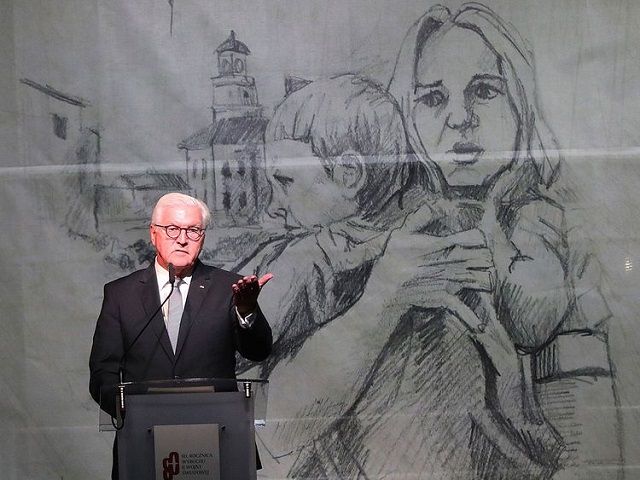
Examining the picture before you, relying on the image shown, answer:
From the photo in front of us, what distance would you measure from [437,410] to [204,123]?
4.30 feet

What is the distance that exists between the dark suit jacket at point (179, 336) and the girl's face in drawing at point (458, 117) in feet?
4.06

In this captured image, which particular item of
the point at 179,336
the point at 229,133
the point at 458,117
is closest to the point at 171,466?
the point at 179,336

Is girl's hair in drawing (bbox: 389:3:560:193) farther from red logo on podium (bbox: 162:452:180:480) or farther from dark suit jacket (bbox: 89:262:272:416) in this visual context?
red logo on podium (bbox: 162:452:180:480)

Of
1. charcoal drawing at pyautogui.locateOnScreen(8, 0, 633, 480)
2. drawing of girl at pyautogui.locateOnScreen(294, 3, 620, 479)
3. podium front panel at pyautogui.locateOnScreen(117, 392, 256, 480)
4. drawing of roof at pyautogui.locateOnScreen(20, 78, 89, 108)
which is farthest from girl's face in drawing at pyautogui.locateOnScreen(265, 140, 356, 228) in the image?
podium front panel at pyautogui.locateOnScreen(117, 392, 256, 480)

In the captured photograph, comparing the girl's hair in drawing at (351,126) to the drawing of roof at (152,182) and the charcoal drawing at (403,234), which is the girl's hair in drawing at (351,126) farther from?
the drawing of roof at (152,182)

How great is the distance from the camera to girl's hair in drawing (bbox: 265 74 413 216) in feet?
13.5

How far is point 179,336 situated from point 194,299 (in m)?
0.11

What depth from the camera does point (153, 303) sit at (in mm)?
3131

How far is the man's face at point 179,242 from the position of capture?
314cm

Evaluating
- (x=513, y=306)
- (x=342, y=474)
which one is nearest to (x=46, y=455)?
(x=342, y=474)

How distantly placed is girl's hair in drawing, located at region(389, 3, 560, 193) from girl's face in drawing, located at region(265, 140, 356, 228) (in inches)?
13.4

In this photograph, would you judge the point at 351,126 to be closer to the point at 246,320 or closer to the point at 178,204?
the point at 178,204

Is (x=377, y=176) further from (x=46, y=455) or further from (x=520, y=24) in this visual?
(x=46, y=455)

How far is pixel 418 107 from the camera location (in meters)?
4.13
